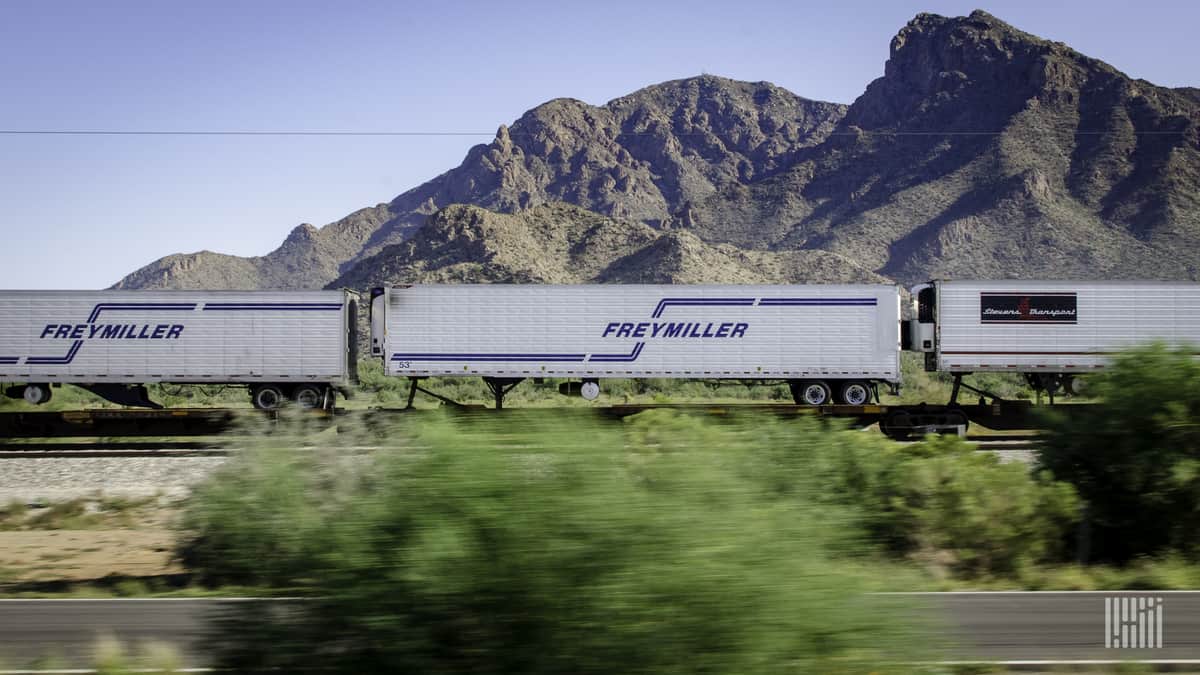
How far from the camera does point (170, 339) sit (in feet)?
81.2

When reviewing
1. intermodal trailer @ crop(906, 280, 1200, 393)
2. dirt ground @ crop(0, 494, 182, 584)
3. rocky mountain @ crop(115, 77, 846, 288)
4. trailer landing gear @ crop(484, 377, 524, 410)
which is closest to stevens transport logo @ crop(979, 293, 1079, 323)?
intermodal trailer @ crop(906, 280, 1200, 393)

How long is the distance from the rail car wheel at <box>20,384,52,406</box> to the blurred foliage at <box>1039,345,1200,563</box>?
2488cm

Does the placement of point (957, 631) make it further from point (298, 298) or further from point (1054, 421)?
point (298, 298)

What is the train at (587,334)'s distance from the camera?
24531 millimetres

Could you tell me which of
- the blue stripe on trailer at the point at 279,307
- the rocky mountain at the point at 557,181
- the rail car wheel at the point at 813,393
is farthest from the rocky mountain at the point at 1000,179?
the blue stripe on trailer at the point at 279,307

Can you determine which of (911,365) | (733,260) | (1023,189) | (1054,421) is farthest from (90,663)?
(1023,189)

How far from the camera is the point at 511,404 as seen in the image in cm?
3133

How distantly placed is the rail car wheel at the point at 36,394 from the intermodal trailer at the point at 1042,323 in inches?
965

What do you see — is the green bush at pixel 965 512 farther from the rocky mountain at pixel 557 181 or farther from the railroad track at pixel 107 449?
the rocky mountain at pixel 557 181

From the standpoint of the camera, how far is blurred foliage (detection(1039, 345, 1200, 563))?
36.5 feet

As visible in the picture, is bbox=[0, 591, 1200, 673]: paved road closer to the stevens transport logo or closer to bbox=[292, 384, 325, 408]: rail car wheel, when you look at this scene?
bbox=[292, 384, 325, 408]: rail car wheel

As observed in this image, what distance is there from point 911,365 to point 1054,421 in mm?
31994

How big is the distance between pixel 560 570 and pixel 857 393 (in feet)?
71.7

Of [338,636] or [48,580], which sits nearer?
[338,636]
